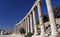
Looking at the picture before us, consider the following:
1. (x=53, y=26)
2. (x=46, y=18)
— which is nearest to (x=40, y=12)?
(x=53, y=26)

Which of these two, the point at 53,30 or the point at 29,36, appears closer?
the point at 53,30

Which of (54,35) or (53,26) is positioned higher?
(53,26)

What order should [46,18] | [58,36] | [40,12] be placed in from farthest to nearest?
1. [46,18]
2. [40,12]
3. [58,36]

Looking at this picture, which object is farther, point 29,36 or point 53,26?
point 29,36

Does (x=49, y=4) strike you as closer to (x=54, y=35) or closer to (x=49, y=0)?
(x=49, y=0)

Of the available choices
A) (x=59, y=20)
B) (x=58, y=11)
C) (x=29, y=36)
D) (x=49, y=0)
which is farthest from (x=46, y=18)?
(x=49, y=0)

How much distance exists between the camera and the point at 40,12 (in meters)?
41.1

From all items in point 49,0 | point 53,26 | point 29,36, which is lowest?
point 29,36

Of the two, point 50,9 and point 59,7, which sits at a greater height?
point 59,7

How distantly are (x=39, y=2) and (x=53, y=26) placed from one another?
14422 mm

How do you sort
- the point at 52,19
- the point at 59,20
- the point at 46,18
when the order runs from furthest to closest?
the point at 46,18 < the point at 59,20 < the point at 52,19

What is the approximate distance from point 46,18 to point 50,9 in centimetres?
3395

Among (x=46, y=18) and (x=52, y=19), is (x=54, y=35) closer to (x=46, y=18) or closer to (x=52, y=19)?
(x=52, y=19)

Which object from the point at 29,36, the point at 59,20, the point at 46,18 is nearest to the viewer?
the point at 29,36
